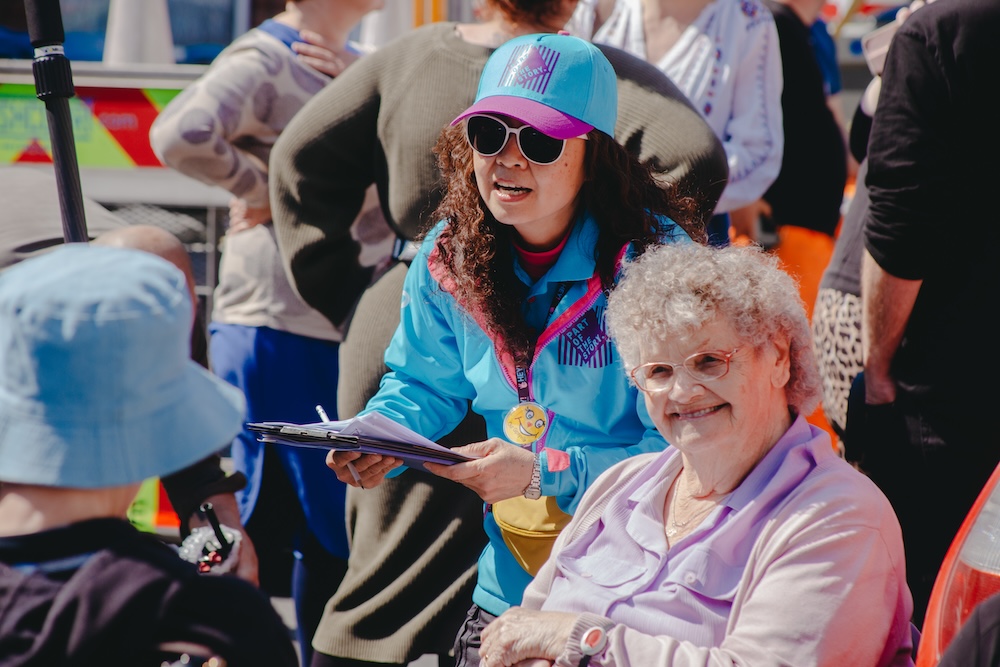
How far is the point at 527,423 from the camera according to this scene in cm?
254

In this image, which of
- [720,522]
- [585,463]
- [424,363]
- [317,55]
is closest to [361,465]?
[424,363]

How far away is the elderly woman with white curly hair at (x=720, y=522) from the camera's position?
6.54 ft

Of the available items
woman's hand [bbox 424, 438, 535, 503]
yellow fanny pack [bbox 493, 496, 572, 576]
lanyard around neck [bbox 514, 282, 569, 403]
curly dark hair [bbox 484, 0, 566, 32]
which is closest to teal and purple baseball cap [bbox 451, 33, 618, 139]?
lanyard around neck [bbox 514, 282, 569, 403]

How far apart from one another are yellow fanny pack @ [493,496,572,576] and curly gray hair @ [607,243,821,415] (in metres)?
0.41

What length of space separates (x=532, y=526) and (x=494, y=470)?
190mm

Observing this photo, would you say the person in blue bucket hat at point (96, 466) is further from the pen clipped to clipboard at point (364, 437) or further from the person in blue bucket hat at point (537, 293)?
the person in blue bucket hat at point (537, 293)

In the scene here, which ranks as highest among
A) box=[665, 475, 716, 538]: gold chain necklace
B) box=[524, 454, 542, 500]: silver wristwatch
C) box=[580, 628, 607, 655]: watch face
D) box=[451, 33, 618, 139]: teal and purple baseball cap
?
box=[451, 33, 618, 139]: teal and purple baseball cap

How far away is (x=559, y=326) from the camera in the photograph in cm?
253

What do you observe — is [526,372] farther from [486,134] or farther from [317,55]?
[317,55]

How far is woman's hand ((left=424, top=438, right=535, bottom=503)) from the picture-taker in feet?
7.92

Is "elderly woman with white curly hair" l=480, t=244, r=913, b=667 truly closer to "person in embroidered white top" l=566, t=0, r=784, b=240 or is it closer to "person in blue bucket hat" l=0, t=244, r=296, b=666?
"person in blue bucket hat" l=0, t=244, r=296, b=666

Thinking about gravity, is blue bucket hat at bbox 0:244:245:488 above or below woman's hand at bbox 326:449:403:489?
above

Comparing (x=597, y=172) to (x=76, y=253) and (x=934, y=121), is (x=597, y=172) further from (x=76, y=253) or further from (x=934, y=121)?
(x=76, y=253)

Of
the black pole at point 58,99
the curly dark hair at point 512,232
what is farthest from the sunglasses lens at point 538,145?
the black pole at point 58,99
